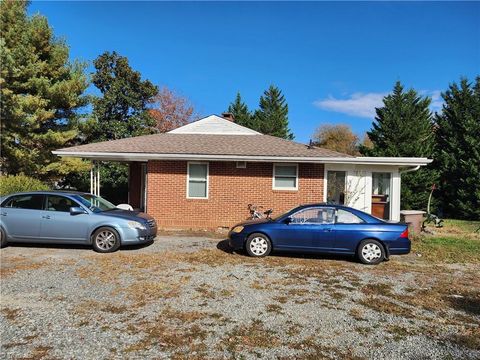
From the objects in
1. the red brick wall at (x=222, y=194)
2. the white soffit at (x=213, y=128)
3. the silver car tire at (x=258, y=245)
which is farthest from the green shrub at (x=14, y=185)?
the silver car tire at (x=258, y=245)

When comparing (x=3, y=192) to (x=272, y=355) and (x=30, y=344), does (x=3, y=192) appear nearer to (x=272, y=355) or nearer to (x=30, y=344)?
(x=30, y=344)

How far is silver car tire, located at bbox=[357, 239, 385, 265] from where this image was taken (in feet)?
27.2

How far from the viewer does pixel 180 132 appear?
56.8ft

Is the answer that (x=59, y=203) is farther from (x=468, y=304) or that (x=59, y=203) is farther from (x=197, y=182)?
(x=468, y=304)

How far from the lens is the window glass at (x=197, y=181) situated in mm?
13500

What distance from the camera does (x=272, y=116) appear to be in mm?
37562

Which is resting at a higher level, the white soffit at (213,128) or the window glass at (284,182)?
the white soffit at (213,128)

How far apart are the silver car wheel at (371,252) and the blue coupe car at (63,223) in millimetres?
5268

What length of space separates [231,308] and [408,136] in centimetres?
2235

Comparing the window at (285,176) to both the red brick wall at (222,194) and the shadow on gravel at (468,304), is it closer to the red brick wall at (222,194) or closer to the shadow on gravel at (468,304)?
the red brick wall at (222,194)

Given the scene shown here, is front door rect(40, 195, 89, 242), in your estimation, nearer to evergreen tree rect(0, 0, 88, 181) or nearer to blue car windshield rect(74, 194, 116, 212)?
blue car windshield rect(74, 194, 116, 212)

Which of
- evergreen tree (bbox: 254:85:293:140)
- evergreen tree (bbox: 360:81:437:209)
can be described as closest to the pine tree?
evergreen tree (bbox: 254:85:293:140)

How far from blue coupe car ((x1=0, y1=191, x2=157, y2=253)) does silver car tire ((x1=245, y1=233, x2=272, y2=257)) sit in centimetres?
264

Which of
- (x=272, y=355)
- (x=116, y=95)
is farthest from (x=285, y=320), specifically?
(x=116, y=95)
